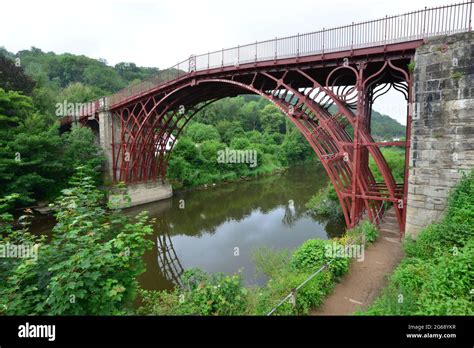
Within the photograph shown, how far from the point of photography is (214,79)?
1436 cm

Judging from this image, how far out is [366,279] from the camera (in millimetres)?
6152

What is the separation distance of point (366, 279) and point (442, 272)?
6.96 ft

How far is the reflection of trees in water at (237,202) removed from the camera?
18.2 m

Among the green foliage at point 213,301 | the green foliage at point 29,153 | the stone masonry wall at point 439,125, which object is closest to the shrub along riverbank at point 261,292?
the green foliage at point 213,301

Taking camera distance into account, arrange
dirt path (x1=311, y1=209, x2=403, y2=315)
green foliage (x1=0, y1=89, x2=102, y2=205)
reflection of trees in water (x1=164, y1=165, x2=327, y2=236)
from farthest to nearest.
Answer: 1. reflection of trees in water (x1=164, y1=165, x2=327, y2=236)
2. green foliage (x1=0, y1=89, x2=102, y2=205)
3. dirt path (x1=311, y1=209, x2=403, y2=315)

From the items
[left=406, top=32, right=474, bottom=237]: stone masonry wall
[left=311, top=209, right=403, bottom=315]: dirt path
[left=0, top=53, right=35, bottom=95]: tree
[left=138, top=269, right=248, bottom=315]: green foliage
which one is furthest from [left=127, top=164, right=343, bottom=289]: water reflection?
[left=0, top=53, right=35, bottom=95]: tree

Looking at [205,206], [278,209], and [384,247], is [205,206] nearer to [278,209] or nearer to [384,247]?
[278,209]

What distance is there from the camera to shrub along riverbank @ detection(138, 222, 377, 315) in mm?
4613

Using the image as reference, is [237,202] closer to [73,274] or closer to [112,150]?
[112,150]

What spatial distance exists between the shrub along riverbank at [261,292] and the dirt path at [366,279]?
0.19 meters

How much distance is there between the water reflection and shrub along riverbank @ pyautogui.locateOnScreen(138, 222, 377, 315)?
1855 mm

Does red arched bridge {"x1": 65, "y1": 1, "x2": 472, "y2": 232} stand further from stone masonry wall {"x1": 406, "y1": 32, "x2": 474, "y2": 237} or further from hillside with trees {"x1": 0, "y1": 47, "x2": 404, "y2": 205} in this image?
hillside with trees {"x1": 0, "y1": 47, "x2": 404, "y2": 205}

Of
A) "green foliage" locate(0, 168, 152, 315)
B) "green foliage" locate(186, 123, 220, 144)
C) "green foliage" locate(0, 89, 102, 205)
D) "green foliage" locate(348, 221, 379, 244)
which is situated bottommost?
"green foliage" locate(348, 221, 379, 244)
